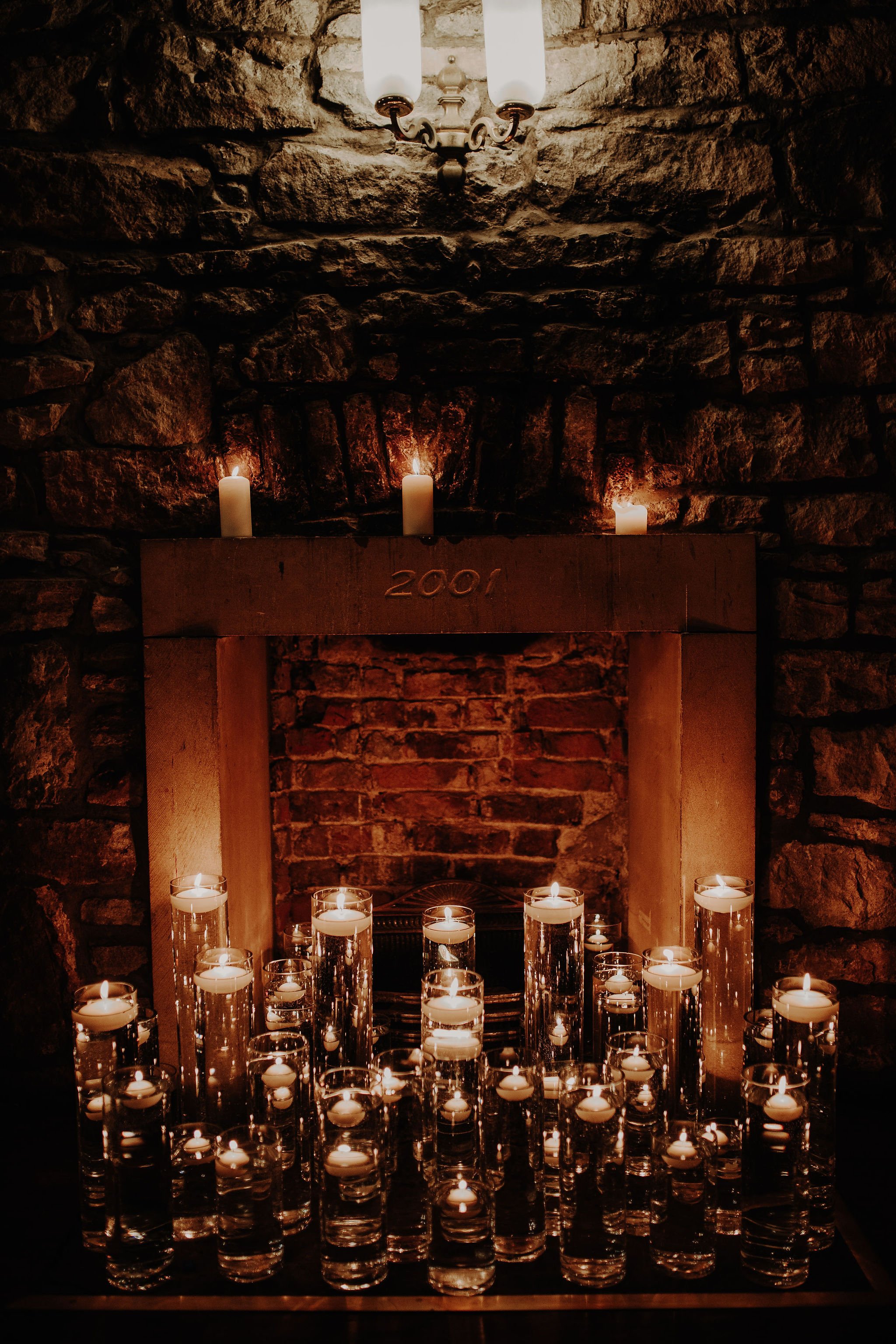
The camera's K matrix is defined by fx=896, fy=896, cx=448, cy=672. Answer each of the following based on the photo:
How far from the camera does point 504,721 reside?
286cm

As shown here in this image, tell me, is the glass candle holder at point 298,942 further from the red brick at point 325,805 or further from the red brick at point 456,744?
the red brick at point 456,744

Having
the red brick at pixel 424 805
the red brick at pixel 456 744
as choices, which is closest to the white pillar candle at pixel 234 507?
the red brick at pixel 456 744

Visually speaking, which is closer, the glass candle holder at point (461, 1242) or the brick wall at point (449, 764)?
the glass candle holder at point (461, 1242)

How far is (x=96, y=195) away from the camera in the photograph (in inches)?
90.4

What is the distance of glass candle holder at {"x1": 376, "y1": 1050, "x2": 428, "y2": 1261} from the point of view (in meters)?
1.68

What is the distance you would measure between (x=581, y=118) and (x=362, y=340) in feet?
2.64

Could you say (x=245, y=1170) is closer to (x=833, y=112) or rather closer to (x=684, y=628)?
(x=684, y=628)

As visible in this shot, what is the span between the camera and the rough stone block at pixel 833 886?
2354mm

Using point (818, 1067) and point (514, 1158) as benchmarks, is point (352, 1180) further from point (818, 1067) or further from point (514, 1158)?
point (818, 1067)

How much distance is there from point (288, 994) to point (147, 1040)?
30cm

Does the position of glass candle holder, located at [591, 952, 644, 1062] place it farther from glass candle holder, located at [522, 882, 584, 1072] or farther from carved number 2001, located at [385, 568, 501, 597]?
carved number 2001, located at [385, 568, 501, 597]

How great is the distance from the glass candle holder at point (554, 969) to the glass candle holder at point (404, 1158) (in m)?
0.34

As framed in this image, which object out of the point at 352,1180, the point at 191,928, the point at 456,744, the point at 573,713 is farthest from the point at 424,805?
the point at 352,1180

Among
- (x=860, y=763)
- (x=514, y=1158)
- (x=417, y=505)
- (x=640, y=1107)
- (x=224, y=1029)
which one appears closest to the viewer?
(x=640, y=1107)
